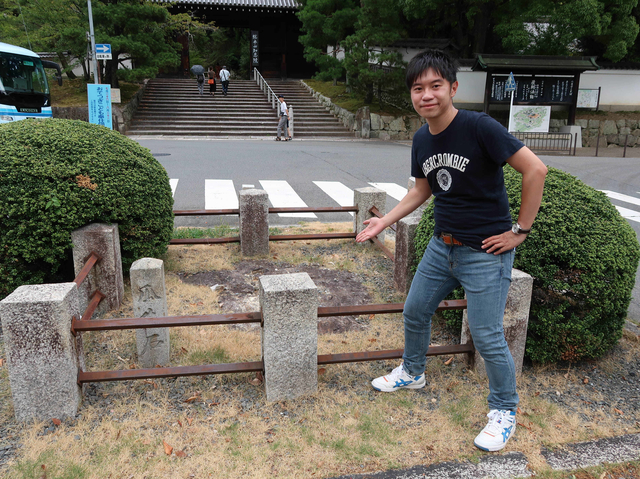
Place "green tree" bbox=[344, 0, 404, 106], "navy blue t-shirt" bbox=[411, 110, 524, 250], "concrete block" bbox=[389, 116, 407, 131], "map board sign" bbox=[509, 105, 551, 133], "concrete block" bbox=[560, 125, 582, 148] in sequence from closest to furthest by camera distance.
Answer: "navy blue t-shirt" bbox=[411, 110, 524, 250] < "green tree" bbox=[344, 0, 404, 106] < "map board sign" bbox=[509, 105, 551, 133] < "concrete block" bbox=[560, 125, 582, 148] < "concrete block" bbox=[389, 116, 407, 131]

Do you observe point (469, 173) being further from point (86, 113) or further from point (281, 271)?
point (86, 113)

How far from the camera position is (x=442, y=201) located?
2504mm

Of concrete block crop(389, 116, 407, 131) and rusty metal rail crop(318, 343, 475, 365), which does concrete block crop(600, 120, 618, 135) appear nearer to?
concrete block crop(389, 116, 407, 131)

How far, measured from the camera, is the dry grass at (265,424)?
2.49 m

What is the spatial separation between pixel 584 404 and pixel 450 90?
6.89 ft

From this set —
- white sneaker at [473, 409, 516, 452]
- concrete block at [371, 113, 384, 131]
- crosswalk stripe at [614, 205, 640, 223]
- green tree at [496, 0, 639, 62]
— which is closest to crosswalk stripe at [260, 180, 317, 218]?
crosswalk stripe at [614, 205, 640, 223]

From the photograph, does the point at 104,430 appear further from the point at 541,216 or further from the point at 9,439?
the point at 541,216

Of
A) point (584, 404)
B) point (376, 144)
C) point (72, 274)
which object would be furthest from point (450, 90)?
point (376, 144)

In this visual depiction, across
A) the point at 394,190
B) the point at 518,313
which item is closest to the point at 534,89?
the point at 394,190

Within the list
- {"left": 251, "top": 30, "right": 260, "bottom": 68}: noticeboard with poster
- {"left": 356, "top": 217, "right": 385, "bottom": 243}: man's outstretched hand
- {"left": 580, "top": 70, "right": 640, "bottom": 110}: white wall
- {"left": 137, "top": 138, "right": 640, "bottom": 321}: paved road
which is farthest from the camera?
{"left": 251, "top": 30, "right": 260, "bottom": 68}: noticeboard with poster

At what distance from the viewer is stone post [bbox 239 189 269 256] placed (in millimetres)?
5496

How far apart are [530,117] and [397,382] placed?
802 inches

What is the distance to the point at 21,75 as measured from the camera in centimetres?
1550

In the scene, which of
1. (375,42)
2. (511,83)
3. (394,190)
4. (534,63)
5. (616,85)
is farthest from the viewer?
(616,85)
